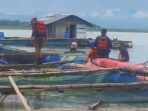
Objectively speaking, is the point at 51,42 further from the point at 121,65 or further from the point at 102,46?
the point at 121,65

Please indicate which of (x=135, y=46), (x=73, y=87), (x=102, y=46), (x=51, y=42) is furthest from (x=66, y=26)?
Result: (x=135, y=46)

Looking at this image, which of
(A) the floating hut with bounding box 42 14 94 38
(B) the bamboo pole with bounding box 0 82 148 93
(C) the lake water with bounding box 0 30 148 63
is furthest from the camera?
(C) the lake water with bounding box 0 30 148 63

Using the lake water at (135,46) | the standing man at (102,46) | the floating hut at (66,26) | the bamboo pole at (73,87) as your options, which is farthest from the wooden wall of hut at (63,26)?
the bamboo pole at (73,87)

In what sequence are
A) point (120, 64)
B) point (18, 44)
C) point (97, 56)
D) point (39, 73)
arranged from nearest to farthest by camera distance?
point (39, 73) → point (120, 64) → point (97, 56) → point (18, 44)

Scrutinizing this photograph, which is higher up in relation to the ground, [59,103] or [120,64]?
[120,64]

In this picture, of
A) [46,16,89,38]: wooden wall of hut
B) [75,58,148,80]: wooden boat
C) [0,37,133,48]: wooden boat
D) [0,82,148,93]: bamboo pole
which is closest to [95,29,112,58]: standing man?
[75,58,148,80]: wooden boat

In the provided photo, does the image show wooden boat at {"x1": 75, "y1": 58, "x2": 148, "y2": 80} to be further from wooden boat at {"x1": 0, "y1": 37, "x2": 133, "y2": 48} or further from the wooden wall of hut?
the wooden wall of hut

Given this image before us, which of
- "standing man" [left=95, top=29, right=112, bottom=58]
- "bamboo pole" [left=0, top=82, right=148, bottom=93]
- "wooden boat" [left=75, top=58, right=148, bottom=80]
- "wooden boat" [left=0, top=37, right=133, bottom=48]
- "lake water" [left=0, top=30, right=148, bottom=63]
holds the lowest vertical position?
"lake water" [left=0, top=30, right=148, bottom=63]

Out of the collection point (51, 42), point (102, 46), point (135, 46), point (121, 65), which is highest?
point (102, 46)

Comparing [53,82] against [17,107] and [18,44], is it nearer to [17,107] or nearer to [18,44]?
[17,107]

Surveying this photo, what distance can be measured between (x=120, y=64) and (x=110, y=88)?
386cm

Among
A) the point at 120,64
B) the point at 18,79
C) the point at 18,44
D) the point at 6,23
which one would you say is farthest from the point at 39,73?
the point at 6,23

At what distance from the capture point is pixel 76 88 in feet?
45.9

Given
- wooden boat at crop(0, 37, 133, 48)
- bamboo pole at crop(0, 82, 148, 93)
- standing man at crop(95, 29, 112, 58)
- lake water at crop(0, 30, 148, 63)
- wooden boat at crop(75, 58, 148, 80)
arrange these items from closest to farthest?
bamboo pole at crop(0, 82, 148, 93)
wooden boat at crop(75, 58, 148, 80)
standing man at crop(95, 29, 112, 58)
wooden boat at crop(0, 37, 133, 48)
lake water at crop(0, 30, 148, 63)
